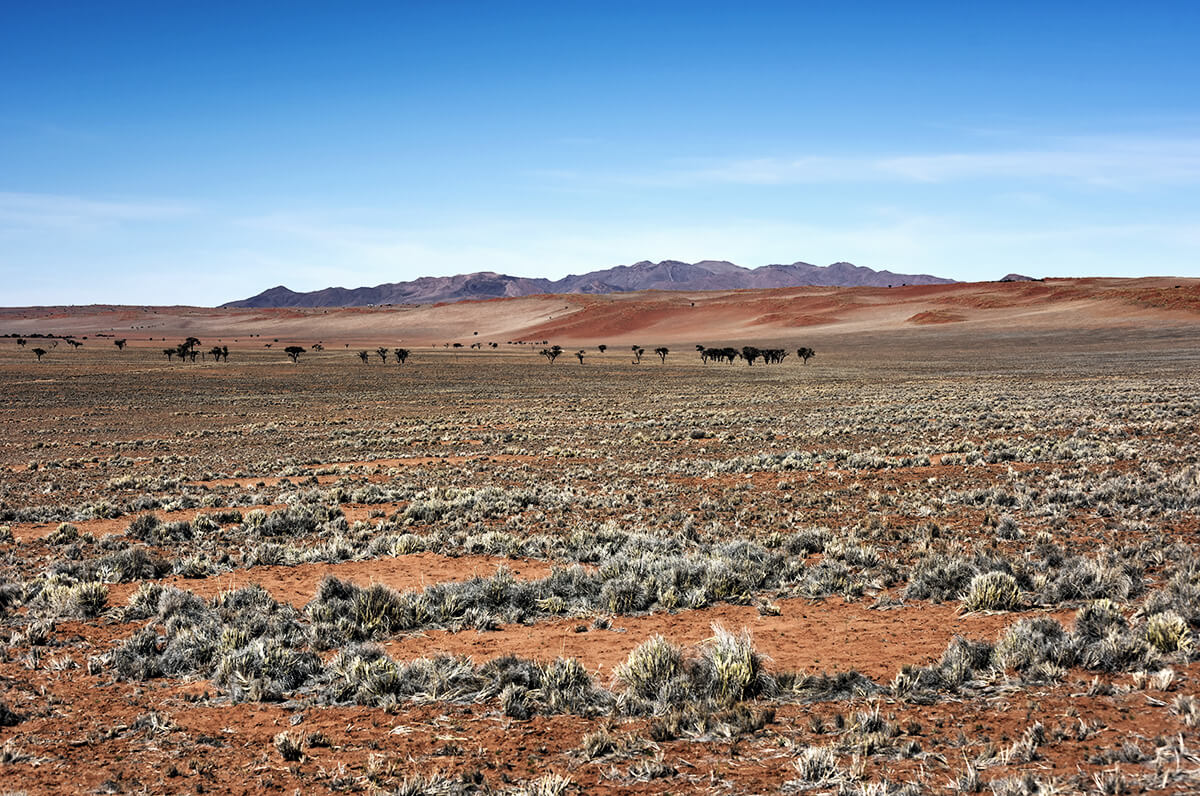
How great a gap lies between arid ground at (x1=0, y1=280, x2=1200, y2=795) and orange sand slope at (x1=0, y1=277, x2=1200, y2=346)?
10652cm

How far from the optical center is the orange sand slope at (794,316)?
118500 mm

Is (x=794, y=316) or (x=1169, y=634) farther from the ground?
(x=794, y=316)

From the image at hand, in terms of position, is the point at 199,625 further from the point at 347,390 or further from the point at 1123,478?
the point at 347,390

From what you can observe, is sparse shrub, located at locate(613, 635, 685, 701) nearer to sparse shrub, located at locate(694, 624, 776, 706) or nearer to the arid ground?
the arid ground

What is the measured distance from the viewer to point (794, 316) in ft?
508

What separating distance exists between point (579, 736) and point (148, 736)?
137 inches

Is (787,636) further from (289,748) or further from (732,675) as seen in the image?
(289,748)

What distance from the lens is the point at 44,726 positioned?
6.41 meters

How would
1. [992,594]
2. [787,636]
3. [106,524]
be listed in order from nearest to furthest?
1. [787,636]
2. [992,594]
3. [106,524]

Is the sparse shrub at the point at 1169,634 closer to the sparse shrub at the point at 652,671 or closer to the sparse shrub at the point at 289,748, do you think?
the sparse shrub at the point at 652,671

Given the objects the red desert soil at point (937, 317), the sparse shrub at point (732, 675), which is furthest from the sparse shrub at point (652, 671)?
the red desert soil at point (937, 317)

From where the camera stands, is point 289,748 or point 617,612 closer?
point 289,748

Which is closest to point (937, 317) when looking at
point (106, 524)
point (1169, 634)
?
point (106, 524)

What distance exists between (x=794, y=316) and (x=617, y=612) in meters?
152
